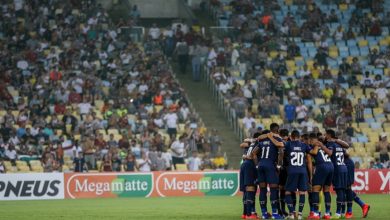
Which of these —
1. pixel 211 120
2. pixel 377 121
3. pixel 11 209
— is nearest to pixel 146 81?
pixel 211 120

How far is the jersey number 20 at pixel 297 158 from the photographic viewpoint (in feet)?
83.6

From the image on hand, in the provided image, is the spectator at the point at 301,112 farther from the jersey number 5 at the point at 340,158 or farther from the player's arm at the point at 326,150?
the player's arm at the point at 326,150

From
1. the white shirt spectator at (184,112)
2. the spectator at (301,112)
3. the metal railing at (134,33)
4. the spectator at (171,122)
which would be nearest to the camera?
the spectator at (171,122)

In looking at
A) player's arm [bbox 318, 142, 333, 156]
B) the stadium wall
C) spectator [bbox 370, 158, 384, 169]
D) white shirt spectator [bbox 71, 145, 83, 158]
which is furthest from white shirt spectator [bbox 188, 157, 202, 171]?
player's arm [bbox 318, 142, 333, 156]

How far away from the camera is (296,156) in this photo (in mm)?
25484

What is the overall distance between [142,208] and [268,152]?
720 centimetres

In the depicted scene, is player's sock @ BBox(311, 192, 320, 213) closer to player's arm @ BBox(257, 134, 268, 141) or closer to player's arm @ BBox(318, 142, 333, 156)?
player's arm @ BBox(318, 142, 333, 156)

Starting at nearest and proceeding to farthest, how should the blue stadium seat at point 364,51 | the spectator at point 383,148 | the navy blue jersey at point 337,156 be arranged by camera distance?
the navy blue jersey at point 337,156
the spectator at point 383,148
the blue stadium seat at point 364,51

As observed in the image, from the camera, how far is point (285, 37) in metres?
52.4

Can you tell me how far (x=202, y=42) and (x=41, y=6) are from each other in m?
7.13

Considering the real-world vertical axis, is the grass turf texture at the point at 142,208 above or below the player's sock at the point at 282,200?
below

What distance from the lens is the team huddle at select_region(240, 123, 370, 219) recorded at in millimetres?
25469

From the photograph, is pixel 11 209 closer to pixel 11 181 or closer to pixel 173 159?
pixel 11 181

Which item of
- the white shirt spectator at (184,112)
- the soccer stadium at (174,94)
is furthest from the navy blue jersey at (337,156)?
the white shirt spectator at (184,112)
